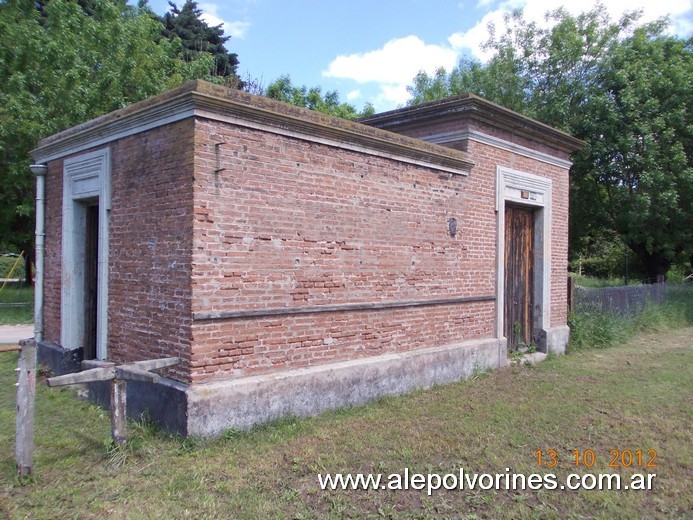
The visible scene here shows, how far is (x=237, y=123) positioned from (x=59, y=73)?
1034 centimetres

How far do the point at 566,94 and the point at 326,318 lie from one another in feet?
50.3

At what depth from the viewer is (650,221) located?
Answer: 1656 cm

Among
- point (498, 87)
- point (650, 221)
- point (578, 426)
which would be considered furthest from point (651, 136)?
point (578, 426)

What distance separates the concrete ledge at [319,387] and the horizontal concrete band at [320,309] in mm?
651

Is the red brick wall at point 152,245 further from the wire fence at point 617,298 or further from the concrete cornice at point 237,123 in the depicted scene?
the wire fence at point 617,298

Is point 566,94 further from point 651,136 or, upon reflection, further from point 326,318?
point 326,318

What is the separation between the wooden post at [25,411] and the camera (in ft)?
14.2

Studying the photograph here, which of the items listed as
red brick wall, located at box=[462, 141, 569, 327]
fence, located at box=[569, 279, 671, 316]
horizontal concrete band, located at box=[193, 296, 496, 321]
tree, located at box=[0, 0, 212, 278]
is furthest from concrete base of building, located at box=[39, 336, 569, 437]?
tree, located at box=[0, 0, 212, 278]

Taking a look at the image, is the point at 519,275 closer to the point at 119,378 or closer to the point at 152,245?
the point at 152,245

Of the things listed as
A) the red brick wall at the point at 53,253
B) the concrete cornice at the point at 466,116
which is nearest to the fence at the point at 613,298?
the concrete cornice at the point at 466,116

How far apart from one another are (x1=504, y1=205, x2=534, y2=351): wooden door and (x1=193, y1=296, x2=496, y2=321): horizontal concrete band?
1.51 metres

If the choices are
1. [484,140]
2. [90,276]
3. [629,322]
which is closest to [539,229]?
[484,140]

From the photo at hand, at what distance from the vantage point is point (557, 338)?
10.6 metres

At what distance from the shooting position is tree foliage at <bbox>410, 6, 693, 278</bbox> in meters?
15.5
